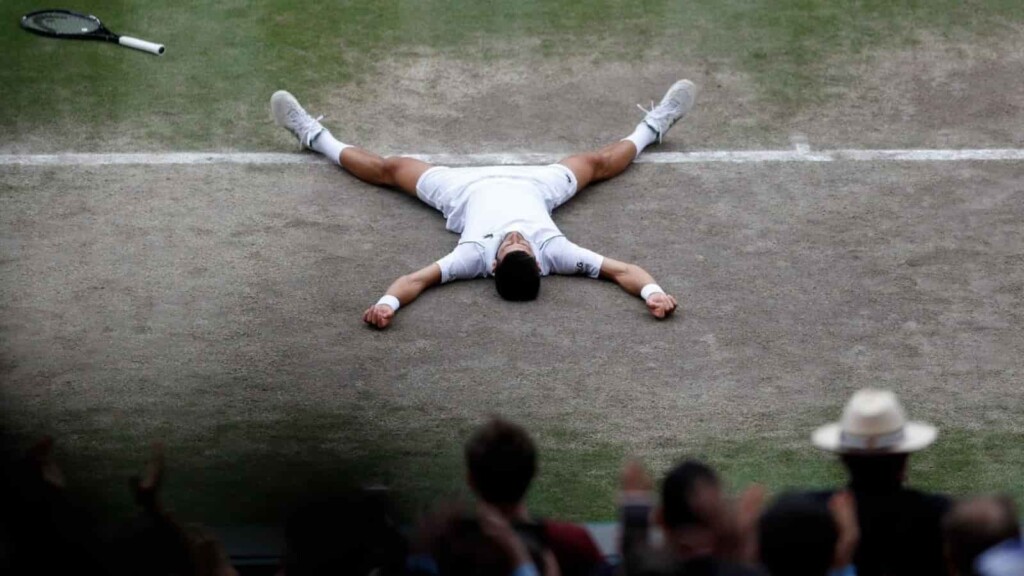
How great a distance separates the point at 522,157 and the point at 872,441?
550cm

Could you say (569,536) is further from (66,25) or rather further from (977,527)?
(66,25)

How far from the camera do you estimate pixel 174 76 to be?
37.5ft

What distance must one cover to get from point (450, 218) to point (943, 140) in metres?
3.46

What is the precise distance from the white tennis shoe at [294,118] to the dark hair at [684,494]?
6.27 meters

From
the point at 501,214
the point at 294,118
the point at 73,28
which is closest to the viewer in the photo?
the point at 501,214

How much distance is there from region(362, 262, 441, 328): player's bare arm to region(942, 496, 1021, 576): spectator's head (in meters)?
4.60

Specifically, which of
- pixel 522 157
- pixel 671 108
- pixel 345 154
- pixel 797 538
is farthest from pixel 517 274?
pixel 797 538

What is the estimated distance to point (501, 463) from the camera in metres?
4.80

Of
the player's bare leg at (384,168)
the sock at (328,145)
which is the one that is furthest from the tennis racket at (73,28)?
the player's bare leg at (384,168)

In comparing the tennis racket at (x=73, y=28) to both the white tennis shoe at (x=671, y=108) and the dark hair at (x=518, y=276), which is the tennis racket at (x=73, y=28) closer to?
the white tennis shoe at (x=671, y=108)

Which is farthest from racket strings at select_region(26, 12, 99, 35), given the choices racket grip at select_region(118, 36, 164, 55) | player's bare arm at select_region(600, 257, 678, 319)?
player's bare arm at select_region(600, 257, 678, 319)

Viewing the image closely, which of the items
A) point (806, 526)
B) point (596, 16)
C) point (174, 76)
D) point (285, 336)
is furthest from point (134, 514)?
point (596, 16)

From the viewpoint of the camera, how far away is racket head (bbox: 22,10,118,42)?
11.2 meters

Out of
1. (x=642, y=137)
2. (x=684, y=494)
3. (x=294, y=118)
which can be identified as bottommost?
(x=294, y=118)
